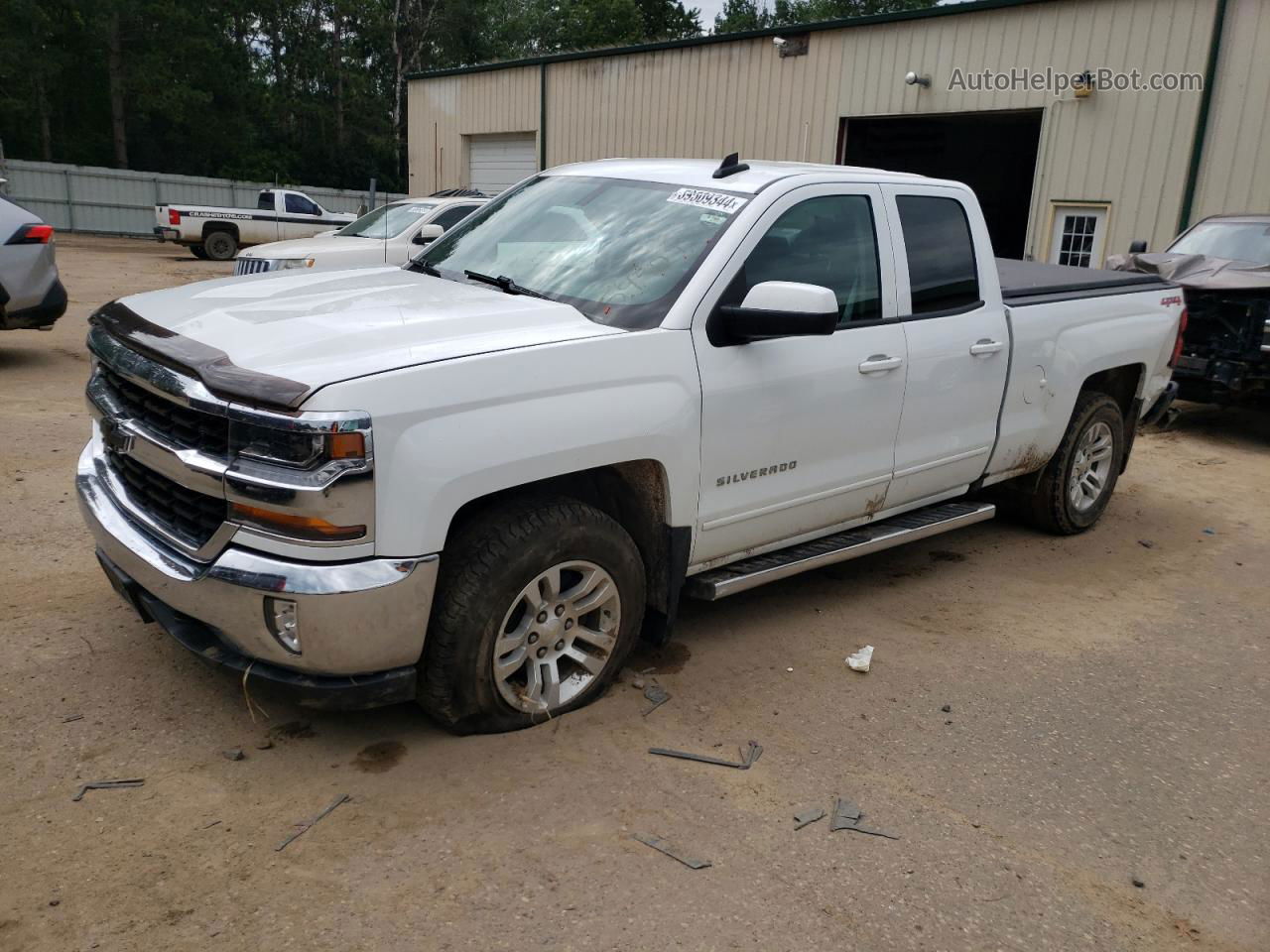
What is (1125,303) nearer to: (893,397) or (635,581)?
(893,397)

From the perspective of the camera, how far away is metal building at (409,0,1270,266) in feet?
42.0

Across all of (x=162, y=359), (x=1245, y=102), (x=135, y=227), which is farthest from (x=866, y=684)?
(x=135, y=227)

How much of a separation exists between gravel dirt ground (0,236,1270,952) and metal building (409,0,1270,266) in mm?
10074

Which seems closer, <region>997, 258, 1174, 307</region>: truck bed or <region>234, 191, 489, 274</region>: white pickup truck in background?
<region>997, 258, 1174, 307</region>: truck bed

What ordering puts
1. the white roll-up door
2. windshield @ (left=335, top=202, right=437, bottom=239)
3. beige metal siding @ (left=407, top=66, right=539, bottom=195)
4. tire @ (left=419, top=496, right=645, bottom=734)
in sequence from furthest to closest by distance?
the white roll-up door
beige metal siding @ (left=407, top=66, right=539, bottom=195)
windshield @ (left=335, top=202, right=437, bottom=239)
tire @ (left=419, top=496, right=645, bottom=734)

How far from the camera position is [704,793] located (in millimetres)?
3334

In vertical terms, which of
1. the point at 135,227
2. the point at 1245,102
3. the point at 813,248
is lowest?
the point at 135,227

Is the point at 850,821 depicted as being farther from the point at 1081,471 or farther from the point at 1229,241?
the point at 1229,241

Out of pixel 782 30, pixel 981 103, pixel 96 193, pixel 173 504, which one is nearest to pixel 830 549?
pixel 173 504

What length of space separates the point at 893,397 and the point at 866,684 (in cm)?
124

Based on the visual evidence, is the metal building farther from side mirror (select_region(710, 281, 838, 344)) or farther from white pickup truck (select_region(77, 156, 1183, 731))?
side mirror (select_region(710, 281, 838, 344))

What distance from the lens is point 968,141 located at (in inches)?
858

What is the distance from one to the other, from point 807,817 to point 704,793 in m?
0.33

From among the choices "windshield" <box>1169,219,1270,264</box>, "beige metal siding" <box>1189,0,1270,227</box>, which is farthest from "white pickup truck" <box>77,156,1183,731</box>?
"beige metal siding" <box>1189,0,1270,227</box>
